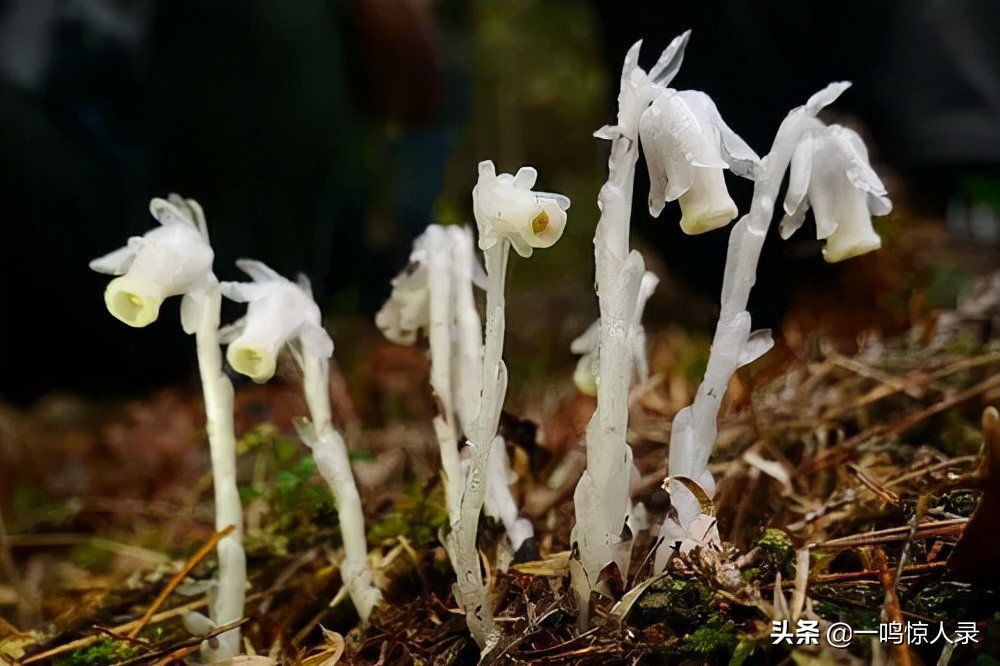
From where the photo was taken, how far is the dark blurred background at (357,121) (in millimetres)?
1707

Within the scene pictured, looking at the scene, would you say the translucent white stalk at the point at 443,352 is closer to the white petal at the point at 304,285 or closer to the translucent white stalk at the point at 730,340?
the white petal at the point at 304,285

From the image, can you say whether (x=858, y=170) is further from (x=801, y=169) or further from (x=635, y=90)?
(x=635, y=90)

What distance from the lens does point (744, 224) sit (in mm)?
757

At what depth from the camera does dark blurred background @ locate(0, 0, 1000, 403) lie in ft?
5.60

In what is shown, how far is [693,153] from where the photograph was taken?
0.68 m

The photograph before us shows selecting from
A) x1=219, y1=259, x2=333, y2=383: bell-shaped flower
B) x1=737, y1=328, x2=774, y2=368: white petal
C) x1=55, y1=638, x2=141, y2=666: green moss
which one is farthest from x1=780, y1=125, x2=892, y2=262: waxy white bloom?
x1=55, y1=638, x2=141, y2=666: green moss

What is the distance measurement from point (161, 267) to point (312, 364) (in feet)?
0.67

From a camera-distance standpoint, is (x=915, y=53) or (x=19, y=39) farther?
(x=19, y=39)

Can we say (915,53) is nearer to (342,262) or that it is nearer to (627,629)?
(342,262)

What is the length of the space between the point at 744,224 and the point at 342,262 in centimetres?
135

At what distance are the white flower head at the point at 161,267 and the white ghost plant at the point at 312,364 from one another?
0.14 ft

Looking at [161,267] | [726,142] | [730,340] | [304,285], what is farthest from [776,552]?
[161,267]

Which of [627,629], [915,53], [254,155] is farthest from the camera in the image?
[254,155]

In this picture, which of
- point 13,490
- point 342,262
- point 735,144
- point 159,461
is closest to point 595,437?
point 735,144
